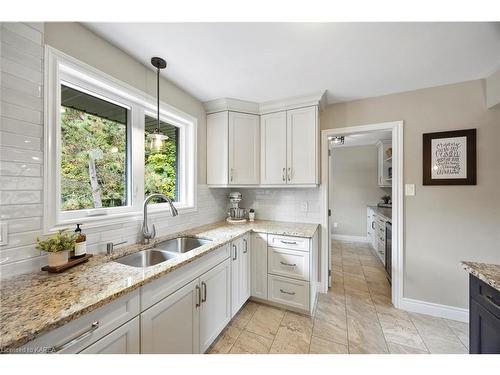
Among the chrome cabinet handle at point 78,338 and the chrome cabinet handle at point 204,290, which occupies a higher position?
the chrome cabinet handle at point 78,338

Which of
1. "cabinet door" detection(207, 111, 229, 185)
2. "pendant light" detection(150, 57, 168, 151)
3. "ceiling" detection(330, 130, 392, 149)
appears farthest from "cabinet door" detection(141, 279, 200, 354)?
"ceiling" detection(330, 130, 392, 149)

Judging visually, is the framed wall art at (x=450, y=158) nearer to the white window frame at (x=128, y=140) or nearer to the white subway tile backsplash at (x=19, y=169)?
the white window frame at (x=128, y=140)

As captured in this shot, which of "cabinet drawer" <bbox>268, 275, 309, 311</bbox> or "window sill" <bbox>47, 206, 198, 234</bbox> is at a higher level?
"window sill" <bbox>47, 206, 198, 234</bbox>

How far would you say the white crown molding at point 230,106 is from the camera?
7.69 feet

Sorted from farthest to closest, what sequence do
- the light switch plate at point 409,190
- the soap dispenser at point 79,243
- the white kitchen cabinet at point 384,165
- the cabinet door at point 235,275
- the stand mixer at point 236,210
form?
the white kitchen cabinet at point 384,165, the stand mixer at point 236,210, the light switch plate at point 409,190, the cabinet door at point 235,275, the soap dispenser at point 79,243

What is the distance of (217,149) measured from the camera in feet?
→ 7.99

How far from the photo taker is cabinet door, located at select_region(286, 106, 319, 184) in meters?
2.24

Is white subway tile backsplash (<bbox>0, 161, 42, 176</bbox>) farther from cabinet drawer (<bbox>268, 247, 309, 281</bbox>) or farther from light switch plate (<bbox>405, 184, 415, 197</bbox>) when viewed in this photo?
light switch plate (<bbox>405, 184, 415, 197</bbox>)

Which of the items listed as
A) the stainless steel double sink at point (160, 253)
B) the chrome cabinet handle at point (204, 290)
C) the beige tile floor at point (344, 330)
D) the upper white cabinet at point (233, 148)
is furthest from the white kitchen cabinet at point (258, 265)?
the chrome cabinet handle at point (204, 290)

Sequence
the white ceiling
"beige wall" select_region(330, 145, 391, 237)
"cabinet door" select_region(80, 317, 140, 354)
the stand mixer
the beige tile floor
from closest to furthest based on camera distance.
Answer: "cabinet door" select_region(80, 317, 140, 354)
the white ceiling
the beige tile floor
the stand mixer
"beige wall" select_region(330, 145, 391, 237)

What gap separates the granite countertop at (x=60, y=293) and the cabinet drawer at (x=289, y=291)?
1.18 metres

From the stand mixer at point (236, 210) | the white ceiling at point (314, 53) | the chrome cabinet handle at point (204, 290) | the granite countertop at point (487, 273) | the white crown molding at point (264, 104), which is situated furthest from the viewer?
the stand mixer at point (236, 210)
